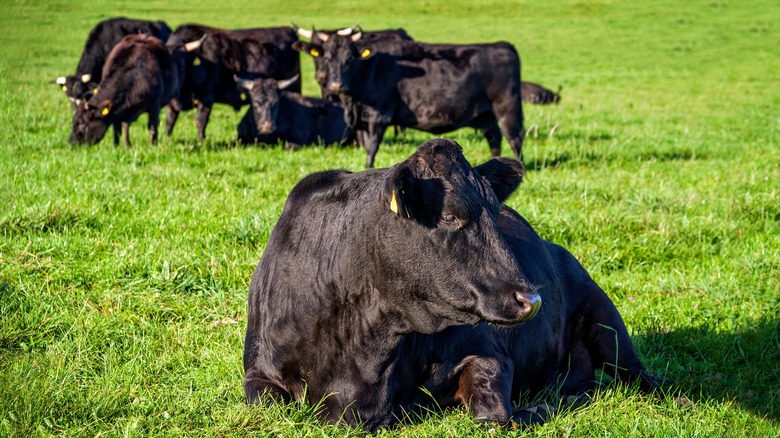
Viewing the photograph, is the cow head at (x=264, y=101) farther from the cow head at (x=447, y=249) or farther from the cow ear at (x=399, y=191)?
the cow ear at (x=399, y=191)

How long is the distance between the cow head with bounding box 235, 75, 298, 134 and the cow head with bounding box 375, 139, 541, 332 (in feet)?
34.4

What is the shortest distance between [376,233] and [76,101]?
11923mm

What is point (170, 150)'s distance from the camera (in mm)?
11320

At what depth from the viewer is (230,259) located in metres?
6.40

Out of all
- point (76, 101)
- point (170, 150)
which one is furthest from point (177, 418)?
point (76, 101)

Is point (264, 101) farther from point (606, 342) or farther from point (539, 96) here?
point (606, 342)

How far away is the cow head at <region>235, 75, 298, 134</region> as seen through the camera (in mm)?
14008

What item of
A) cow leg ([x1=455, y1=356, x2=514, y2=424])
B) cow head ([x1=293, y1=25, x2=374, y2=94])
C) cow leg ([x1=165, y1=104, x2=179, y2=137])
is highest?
cow head ([x1=293, y1=25, x2=374, y2=94])

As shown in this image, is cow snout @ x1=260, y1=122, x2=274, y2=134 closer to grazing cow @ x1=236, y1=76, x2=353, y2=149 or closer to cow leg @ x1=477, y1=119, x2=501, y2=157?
grazing cow @ x1=236, y1=76, x2=353, y2=149

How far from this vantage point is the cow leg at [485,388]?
3949 mm

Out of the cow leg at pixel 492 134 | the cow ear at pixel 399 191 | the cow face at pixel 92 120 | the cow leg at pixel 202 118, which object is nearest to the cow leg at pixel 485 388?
the cow ear at pixel 399 191

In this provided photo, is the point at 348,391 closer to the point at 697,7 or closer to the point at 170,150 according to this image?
the point at 170,150

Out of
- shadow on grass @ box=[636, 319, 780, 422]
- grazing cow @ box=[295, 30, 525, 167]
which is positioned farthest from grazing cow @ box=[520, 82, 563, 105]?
shadow on grass @ box=[636, 319, 780, 422]

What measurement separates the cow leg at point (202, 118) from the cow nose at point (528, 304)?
36.3ft
